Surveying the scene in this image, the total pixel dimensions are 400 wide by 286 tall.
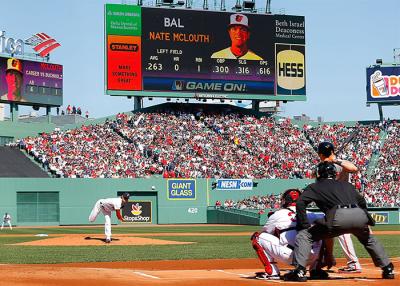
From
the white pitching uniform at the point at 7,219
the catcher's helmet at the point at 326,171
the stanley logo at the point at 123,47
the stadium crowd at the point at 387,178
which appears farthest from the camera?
the stanley logo at the point at 123,47

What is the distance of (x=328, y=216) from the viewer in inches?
424

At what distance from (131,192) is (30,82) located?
1251 cm

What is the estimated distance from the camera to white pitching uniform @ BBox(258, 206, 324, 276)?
11281 millimetres

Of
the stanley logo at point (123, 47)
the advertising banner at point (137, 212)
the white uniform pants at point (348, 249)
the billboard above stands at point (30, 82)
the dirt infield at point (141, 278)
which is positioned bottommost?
the advertising banner at point (137, 212)

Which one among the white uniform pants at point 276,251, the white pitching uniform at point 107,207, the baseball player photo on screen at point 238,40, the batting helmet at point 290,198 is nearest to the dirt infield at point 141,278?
the white uniform pants at point 276,251

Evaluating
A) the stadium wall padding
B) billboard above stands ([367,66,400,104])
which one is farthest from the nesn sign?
billboard above stands ([367,66,400,104])

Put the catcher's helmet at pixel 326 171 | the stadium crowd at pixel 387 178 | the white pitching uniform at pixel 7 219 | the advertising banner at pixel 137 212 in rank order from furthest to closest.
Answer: the advertising banner at pixel 137 212
the stadium crowd at pixel 387 178
the white pitching uniform at pixel 7 219
the catcher's helmet at pixel 326 171

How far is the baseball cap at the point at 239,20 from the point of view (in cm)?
5709

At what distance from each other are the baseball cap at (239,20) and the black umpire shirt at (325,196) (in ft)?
154

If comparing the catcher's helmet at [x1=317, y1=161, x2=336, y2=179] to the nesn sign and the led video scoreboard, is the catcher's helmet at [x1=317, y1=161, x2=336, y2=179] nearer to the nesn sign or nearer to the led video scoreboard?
the nesn sign

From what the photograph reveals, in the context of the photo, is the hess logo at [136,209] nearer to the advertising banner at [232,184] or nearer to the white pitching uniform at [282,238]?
the advertising banner at [232,184]

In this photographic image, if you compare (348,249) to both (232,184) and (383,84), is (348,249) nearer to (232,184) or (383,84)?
(232,184)

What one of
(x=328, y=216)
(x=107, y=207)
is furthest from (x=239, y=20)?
(x=328, y=216)

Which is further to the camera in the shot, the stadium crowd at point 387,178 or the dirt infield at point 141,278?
the stadium crowd at point 387,178
